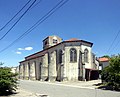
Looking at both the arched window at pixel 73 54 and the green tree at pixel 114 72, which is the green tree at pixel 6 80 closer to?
the green tree at pixel 114 72

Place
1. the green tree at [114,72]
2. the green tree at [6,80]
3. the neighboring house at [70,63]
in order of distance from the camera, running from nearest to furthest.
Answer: the green tree at [6,80] → the green tree at [114,72] → the neighboring house at [70,63]

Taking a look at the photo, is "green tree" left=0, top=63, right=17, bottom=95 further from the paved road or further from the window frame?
the window frame

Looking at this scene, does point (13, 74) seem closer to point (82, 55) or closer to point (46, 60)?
point (82, 55)

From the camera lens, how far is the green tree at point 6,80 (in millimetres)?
18391

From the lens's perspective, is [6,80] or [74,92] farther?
[74,92]

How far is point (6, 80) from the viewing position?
60.5ft

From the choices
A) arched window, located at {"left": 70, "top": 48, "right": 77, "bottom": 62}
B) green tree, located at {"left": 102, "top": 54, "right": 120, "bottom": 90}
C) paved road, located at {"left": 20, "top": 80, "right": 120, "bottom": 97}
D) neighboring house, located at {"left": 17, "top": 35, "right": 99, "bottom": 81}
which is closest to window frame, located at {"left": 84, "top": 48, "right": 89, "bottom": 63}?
neighboring house, located at {"left": 17, "top": 35, "right": 99, "bottom": 81}

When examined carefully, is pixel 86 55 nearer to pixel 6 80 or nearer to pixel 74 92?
pixel 74 92

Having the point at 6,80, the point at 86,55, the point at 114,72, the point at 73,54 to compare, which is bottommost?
the point at 6,80

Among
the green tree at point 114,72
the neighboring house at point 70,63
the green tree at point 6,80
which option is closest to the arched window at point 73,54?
the neighboring house at point 70,63

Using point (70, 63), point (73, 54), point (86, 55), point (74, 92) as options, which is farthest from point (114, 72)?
point (86, 55)

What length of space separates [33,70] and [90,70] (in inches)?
836

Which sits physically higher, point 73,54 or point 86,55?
point 73,54

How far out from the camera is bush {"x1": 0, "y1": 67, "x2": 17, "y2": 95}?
1839cm
